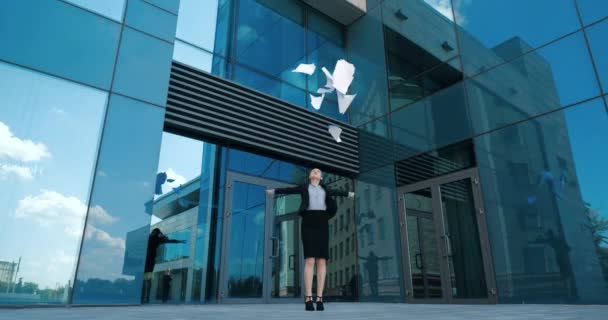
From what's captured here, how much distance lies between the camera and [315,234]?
423 cm

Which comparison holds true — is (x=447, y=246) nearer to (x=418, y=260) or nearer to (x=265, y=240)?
(x=418, y=260)

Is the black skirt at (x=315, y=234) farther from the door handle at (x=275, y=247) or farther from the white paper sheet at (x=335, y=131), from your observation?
the white paper sheet at (x=335, y=131)

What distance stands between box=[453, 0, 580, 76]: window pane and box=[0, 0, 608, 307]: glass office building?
0.10ft

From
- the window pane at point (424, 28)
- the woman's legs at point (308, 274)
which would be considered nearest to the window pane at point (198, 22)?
the window pane at point (424, 28)

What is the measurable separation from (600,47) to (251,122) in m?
5.51

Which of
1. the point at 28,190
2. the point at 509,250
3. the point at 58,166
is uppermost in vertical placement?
the point at 58,166

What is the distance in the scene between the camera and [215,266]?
21.2 ft

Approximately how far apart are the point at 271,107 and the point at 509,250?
4.75 m

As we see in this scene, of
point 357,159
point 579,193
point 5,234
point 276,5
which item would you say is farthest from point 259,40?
point 579,193

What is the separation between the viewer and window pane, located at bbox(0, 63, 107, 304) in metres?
4.79

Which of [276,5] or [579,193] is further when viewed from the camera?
[276,5]

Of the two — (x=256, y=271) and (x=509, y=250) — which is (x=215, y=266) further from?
(x=509, y=250)

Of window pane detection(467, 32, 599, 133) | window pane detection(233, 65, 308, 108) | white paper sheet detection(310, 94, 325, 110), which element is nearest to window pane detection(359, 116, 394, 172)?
white paper sheet detection(310, 94, 325, 110)

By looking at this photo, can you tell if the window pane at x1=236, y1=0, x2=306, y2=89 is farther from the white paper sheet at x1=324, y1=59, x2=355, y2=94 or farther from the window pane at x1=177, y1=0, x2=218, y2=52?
the white paper sheet at x1=324, y1=59, x2=355, y2=94
